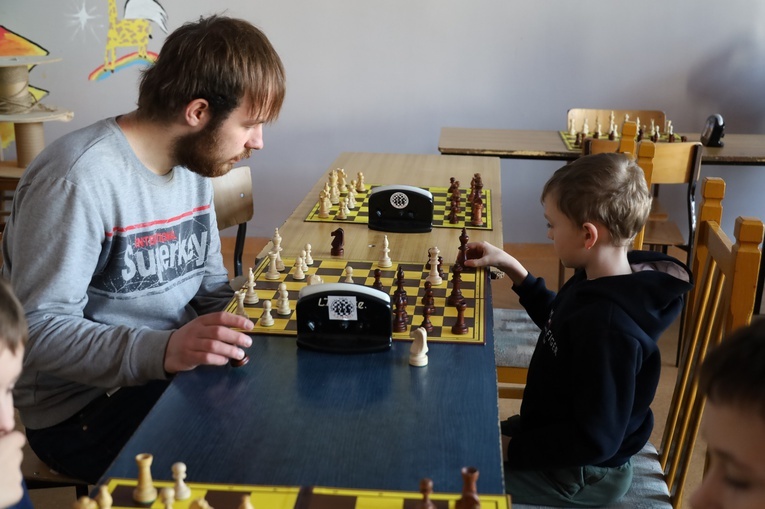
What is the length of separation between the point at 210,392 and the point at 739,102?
4.51 m

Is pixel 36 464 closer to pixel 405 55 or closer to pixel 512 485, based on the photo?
pixel 512 485

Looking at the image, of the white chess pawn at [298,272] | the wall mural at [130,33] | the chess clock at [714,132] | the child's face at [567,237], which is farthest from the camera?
the wall mural at [130,33]

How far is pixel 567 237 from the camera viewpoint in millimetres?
2053

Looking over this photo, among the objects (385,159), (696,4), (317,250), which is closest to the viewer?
(317,250)

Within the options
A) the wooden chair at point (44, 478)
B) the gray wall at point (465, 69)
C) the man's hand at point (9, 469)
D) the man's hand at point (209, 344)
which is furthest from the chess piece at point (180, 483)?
the gray wall at point (465, 69)

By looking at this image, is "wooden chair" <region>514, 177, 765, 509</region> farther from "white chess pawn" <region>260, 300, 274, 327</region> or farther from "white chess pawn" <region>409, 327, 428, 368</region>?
"white chess pawn" <region>260, 300, 274, 327</region>

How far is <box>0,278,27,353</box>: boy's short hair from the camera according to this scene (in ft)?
3.83

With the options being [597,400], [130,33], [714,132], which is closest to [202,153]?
[597,400]

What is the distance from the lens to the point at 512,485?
1826mm

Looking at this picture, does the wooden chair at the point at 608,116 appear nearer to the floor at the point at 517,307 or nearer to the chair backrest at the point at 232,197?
the floor at the point at 517,307

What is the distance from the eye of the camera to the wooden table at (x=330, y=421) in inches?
50.4

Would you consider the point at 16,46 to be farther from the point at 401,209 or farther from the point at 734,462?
the point at 734,462

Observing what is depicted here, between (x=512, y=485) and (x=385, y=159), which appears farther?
(x=385, y=159)

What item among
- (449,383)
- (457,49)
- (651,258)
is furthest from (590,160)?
(457,49)
